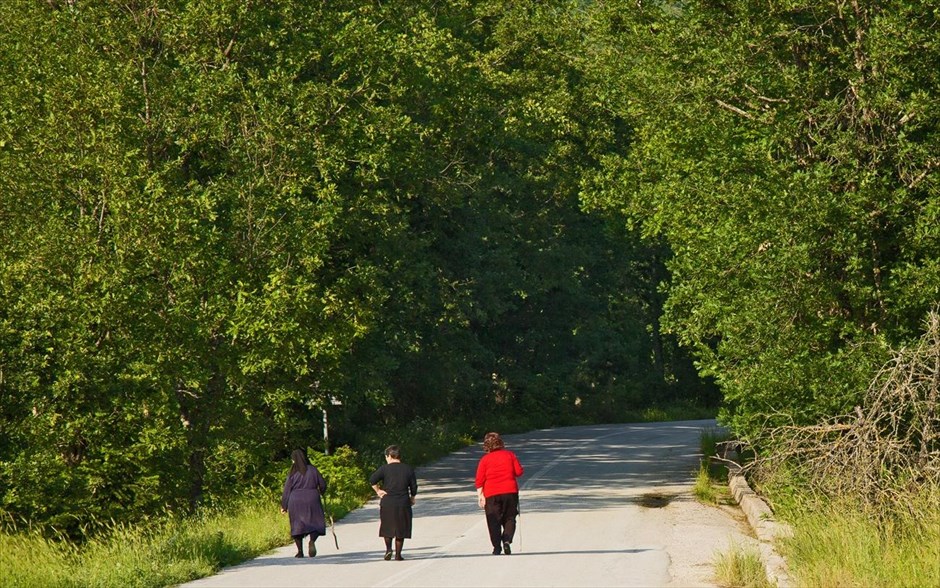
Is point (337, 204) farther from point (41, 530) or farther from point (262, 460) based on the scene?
point (41, 530)

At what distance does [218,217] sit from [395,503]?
31.7ft

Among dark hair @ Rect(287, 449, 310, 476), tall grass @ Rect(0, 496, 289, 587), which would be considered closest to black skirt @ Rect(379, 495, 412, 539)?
dark hair @ Rect(287, 449, 310, 476)

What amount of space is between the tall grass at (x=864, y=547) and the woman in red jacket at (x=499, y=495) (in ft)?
11.3

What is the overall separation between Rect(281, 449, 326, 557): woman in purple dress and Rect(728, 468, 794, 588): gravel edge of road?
5625 mm

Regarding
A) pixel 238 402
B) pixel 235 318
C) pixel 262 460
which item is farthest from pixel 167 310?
pixel 262 460

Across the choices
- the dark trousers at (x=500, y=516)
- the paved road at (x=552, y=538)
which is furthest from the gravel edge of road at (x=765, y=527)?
the dark trousers at (x=500, y=516)

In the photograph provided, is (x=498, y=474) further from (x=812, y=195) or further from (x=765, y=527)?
(x=812, y=195)

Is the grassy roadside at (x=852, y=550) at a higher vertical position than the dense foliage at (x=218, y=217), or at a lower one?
lower

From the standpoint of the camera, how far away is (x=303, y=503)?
59.2 ft

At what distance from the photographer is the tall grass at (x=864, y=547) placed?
12594 millimetres

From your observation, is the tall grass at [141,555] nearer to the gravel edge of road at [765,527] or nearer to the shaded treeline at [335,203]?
the shaded treeline at [335,203]

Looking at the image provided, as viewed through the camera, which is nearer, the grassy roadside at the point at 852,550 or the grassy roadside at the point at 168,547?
the grassy roadside at the point at 852,550

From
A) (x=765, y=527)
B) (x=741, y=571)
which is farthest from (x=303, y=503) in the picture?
(x=765, y=527)

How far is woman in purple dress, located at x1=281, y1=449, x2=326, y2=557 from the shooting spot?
1800 centimetres
